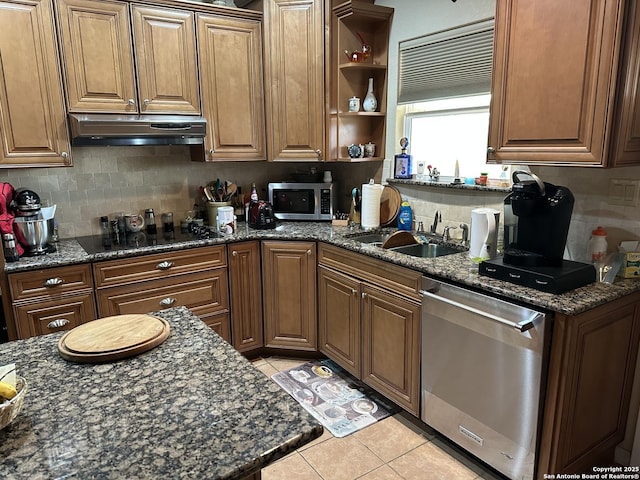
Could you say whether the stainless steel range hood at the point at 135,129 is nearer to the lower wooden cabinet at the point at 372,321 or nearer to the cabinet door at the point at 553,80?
the lower wooden cabinet at the point at 372,321

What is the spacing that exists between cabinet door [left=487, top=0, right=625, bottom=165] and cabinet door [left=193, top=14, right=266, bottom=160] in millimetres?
1676

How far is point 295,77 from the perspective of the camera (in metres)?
3.12

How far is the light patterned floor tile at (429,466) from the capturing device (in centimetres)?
212

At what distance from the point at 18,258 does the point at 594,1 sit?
293 centimetres

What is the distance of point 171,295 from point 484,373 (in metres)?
1.86

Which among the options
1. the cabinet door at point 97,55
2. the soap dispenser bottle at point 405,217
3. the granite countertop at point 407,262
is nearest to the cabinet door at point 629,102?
the granite countertop at point 407,262

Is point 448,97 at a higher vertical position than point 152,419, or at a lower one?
higher

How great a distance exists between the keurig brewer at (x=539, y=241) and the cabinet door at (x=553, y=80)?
0.15 meters

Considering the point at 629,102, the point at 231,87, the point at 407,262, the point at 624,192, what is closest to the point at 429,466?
the point at 407,262

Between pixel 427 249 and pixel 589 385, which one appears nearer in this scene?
pixel 589 385

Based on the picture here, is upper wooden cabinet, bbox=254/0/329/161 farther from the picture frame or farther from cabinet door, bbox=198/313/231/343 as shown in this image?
cabinet door, bbox=198/313/231/343

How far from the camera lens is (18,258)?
2475 mm

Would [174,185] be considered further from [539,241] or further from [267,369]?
[539,241]

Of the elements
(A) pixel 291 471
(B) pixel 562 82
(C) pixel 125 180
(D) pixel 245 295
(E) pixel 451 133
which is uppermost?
(B) pixel 562 82
